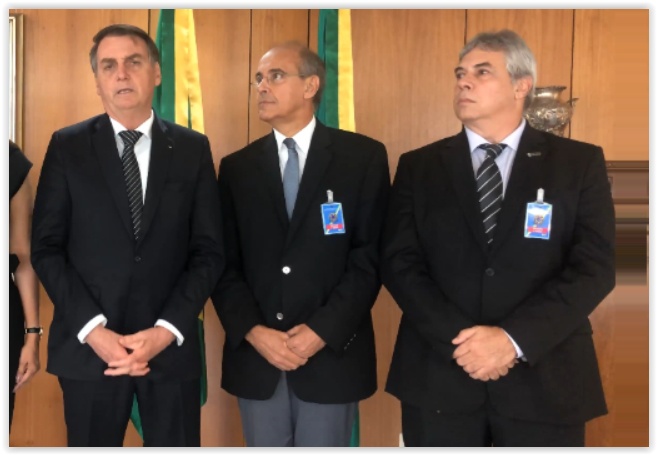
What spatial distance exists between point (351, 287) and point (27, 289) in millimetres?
1086

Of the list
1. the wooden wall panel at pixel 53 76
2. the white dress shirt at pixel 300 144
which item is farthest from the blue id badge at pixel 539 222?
the wooden wall panel at pixel 53 76

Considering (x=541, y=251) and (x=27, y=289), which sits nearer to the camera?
(x=541, y=251)

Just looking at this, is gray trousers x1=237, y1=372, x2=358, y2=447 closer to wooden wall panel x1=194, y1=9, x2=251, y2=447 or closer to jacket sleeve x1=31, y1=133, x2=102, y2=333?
jacket sleeve x1=31, y1=133, x2=102, y2=333

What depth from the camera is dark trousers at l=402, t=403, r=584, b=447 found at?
7.11 feet

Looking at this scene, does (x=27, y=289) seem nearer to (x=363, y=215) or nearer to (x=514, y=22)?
(x=363, y=215)

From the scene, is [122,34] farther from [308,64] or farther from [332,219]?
[332,219]

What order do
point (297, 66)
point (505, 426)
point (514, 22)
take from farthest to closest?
point (514, 22) → point (297, 66) → point (505, 426)

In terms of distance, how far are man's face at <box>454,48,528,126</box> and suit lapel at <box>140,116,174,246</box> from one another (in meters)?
0.98

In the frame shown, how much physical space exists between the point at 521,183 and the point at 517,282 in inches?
12.2

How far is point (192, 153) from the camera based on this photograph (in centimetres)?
251

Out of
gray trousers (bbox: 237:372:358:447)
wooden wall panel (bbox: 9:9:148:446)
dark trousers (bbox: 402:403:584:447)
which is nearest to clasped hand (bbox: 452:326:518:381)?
dark trousers (bbox: 402:403:584:447)

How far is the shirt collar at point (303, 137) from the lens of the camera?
2668 millimetres

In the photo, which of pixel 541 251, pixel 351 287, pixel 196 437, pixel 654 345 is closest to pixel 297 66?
pixel 351 287

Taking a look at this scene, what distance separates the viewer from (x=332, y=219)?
2.53m
